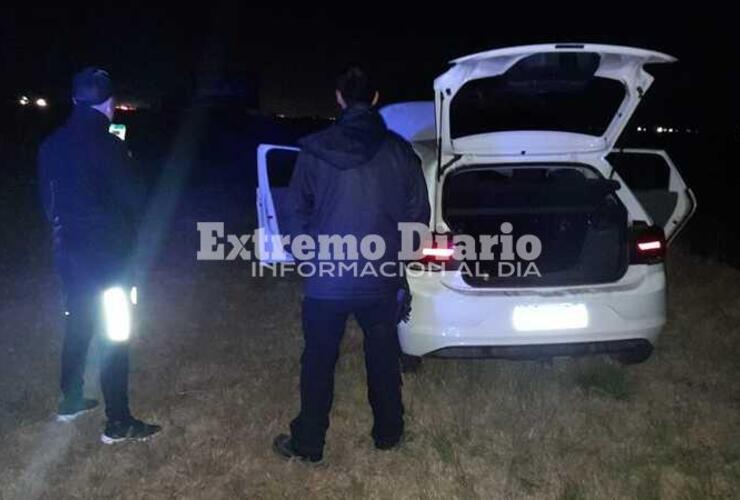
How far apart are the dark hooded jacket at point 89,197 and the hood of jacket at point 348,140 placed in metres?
0.93

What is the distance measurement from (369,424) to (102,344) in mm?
1476

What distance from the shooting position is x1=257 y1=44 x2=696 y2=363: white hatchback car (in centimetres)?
399

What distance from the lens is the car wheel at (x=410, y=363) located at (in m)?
4.44

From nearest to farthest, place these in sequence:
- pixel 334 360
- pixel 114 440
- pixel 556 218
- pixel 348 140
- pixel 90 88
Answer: pixel 348 140 → pixel 90 88 → pixel 334 360 → pixel 114 440 → pixel 556 218

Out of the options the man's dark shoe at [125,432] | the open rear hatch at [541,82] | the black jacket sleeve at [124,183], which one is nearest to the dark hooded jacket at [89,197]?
the black jacket sleeve at [124,183]

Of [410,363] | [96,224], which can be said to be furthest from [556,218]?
[96,224]

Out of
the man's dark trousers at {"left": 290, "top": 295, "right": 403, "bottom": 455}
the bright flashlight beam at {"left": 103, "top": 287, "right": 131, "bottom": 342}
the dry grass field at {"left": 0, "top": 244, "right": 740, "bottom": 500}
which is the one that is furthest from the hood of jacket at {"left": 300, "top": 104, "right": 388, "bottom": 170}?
the dry grass field at {"left": 0, "top": 244, "right": 740, "bottom": 500}

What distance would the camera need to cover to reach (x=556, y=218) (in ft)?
15.4

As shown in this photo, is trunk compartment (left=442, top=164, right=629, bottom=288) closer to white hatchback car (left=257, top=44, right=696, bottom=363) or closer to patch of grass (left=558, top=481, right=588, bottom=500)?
white hatchback car (left=257, top=44, right=696, bottom=363)

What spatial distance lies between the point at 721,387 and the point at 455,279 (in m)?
1.89

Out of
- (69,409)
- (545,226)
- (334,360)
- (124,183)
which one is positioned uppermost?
(124,183)

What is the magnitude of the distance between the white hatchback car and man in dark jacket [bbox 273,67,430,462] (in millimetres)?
597

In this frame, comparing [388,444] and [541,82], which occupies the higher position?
[541,82]

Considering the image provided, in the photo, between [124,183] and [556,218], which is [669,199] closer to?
[556,218]
